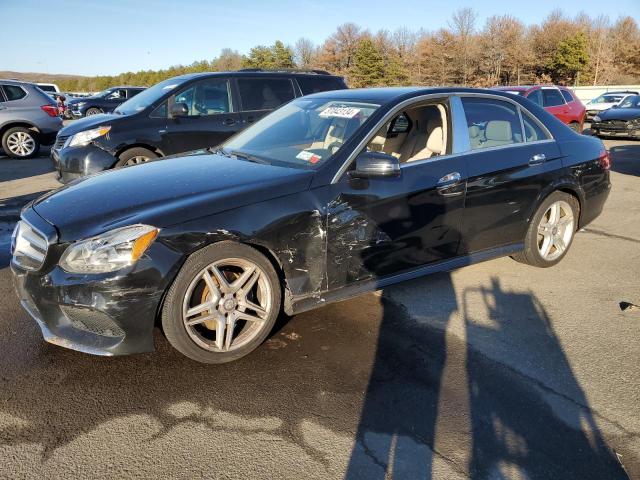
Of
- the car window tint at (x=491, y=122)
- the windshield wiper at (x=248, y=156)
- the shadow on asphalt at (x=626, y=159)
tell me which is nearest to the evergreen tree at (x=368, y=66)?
the shadow on asphalt at (x=626, y=159)

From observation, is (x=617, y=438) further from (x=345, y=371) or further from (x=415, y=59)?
(x=415, y=59)

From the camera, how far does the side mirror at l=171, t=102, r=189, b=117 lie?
23.8 ft

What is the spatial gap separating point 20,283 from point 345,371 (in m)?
1.98

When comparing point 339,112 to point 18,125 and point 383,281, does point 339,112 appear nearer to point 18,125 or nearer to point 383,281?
point 383,281

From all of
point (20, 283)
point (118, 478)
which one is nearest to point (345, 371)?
point (118, 478)

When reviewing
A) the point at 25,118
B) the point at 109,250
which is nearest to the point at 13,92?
the point at 25,118

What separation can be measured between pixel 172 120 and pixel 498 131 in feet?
15.9

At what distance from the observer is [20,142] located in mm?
12258

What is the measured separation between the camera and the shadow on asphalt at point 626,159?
1077cm

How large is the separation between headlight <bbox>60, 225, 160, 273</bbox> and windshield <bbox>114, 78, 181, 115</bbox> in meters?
5.11

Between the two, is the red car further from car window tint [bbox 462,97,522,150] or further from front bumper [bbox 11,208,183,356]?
front bumper [bbox 11,208,183,356]

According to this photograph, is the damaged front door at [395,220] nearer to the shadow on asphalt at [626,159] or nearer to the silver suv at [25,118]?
the shadow on asphalt at [626,159]

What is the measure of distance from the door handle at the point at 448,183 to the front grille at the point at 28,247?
103 inches

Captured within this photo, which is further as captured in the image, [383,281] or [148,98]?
[148,98]
